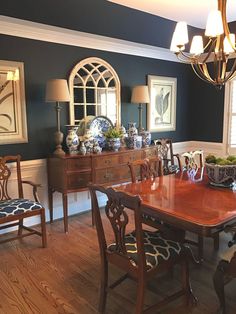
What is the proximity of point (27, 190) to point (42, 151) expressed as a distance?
0.53 metres

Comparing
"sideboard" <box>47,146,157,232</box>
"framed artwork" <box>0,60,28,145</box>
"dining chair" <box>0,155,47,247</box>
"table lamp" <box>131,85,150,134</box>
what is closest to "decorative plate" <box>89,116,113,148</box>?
"sideboard" <box>47,146,157,232</box>

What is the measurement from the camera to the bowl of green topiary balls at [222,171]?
7.71 ft

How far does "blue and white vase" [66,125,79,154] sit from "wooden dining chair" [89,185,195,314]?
179cm

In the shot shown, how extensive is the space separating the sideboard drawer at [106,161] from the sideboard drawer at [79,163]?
0.11 meters

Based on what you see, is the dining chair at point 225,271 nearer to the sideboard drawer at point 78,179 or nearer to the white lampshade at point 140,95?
the sideboard drawer at point 78,179

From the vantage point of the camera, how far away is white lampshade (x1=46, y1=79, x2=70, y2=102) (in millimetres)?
3324

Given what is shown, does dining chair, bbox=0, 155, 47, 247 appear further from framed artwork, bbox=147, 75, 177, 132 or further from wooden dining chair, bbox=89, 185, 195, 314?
framed artwork, bbox=147, 75, 177, 132

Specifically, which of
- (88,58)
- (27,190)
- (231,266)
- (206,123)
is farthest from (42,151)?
(206,123)

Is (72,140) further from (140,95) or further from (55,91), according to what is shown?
(140,95)

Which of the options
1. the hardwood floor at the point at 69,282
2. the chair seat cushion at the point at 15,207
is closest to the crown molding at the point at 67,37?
the chair seat cushion at the point at 15,207

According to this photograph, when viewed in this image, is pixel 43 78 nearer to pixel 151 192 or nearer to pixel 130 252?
pixel 151 192

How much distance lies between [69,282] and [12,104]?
83.9 inches

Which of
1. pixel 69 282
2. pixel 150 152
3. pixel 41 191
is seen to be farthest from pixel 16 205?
pixel 150 152

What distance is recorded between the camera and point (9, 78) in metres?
3.28
